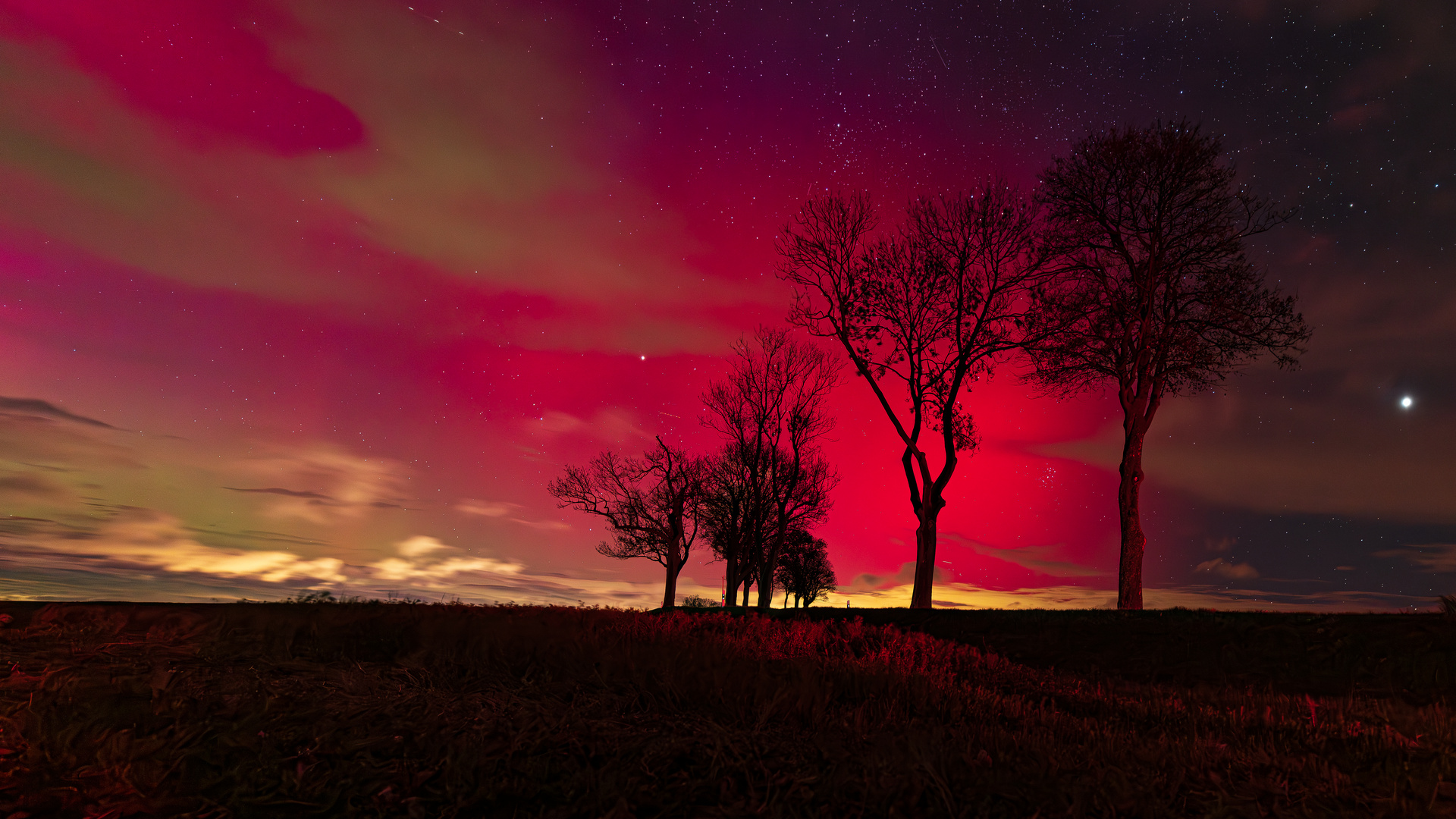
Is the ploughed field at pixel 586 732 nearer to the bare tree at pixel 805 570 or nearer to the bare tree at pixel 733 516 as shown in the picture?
the bare tree at pixel 733 516

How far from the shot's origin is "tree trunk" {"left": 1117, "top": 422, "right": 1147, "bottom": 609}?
68.4 feet

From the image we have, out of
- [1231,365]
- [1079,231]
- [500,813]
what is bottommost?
[500,813]

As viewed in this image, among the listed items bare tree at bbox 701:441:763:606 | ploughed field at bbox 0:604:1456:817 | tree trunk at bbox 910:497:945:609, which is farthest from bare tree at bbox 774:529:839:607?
ploughed field at bbox 0:604:1456:817

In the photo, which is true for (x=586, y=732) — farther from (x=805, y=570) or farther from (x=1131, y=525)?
(x=805, y=570)

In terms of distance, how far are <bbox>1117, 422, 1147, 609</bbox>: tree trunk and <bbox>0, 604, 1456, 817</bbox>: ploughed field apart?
13.2 metres

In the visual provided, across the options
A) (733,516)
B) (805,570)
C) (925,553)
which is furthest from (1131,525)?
(805,570)

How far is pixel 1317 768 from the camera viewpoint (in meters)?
4.87

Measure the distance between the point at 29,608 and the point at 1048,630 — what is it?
45.2 ft

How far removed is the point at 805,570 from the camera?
2303 inches

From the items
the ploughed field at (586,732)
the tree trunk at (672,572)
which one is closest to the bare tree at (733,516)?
the tree trunk at (672,572)

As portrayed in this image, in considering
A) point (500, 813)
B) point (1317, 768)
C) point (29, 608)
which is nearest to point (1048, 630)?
point (1317, 768)

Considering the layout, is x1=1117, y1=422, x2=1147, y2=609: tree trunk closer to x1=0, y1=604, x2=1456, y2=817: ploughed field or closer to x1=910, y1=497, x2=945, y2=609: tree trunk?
x1=910, y1=497, x2=945, y2=609: tree trunk

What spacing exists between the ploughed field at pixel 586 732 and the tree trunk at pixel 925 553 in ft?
42.7

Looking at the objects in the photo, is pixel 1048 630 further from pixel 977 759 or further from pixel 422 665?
pixel 422 665
